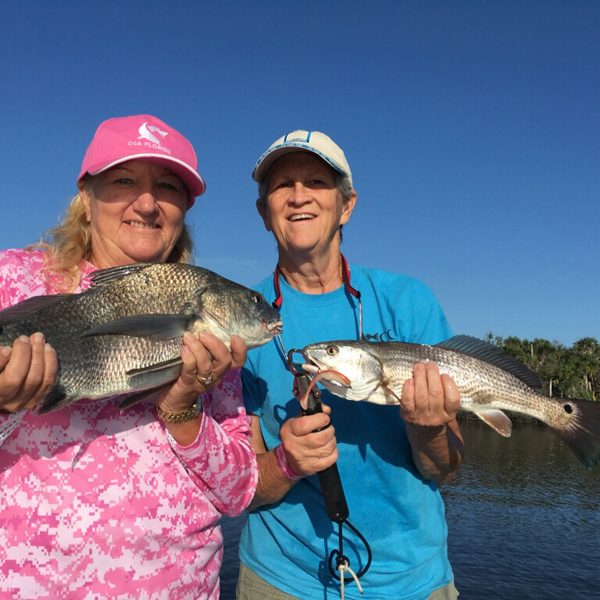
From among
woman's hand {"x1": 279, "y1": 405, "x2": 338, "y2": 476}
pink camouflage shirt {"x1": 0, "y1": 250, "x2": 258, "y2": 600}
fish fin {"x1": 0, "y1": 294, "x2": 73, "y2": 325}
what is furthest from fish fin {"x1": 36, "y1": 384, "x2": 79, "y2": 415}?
woman's hand {"x1": 279, "y1": 405, "x2": 338, "y2": 476}

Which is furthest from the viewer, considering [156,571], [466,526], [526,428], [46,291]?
[526,428]

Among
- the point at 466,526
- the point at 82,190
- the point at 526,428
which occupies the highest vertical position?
the point at 526,428

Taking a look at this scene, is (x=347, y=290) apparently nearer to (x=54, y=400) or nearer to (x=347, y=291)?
(x=347, y=291)

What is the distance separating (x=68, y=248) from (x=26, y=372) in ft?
3.41

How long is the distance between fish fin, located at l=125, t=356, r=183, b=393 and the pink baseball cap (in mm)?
1291

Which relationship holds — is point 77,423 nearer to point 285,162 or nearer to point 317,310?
point 317,310

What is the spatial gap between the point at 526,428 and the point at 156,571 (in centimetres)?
7276

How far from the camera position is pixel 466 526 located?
30297mm

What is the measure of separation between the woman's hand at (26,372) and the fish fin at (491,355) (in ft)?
9.35

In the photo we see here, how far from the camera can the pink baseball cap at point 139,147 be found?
3.75 m

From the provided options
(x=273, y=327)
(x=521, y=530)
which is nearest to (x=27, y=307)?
(x=273, y=327)

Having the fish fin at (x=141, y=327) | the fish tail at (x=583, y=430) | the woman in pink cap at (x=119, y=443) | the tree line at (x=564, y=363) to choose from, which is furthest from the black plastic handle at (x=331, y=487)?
the tree line at (x=564, y=363)

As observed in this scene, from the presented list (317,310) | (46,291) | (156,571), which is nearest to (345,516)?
(156,571)

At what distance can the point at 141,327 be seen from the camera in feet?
11.8
